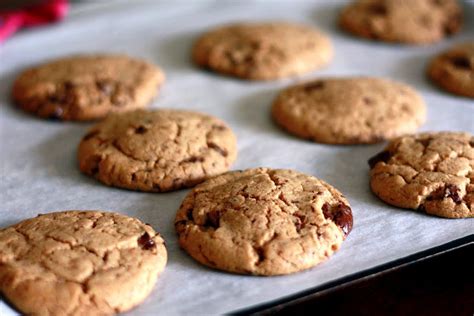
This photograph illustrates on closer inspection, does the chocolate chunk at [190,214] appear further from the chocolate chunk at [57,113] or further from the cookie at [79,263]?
the chocolate chunk at [57,113]

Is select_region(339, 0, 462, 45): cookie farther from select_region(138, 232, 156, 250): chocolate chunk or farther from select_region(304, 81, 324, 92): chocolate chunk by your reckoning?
select_region(138, 232, 156, 250): chocolate chunk

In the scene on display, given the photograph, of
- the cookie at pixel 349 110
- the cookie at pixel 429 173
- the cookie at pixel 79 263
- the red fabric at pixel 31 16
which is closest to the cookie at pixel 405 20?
the cookie at pixel 349 110

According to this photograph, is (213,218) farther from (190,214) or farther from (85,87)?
(85,87)

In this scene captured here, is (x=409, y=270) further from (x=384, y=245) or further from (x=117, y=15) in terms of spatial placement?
(x=117, y=15)

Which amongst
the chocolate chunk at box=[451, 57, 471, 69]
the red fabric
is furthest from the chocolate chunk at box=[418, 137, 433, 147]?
the red fabric

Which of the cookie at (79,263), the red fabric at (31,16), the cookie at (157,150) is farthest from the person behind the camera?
the red fabric at (31,16)

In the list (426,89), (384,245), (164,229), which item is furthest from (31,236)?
(426,89)
